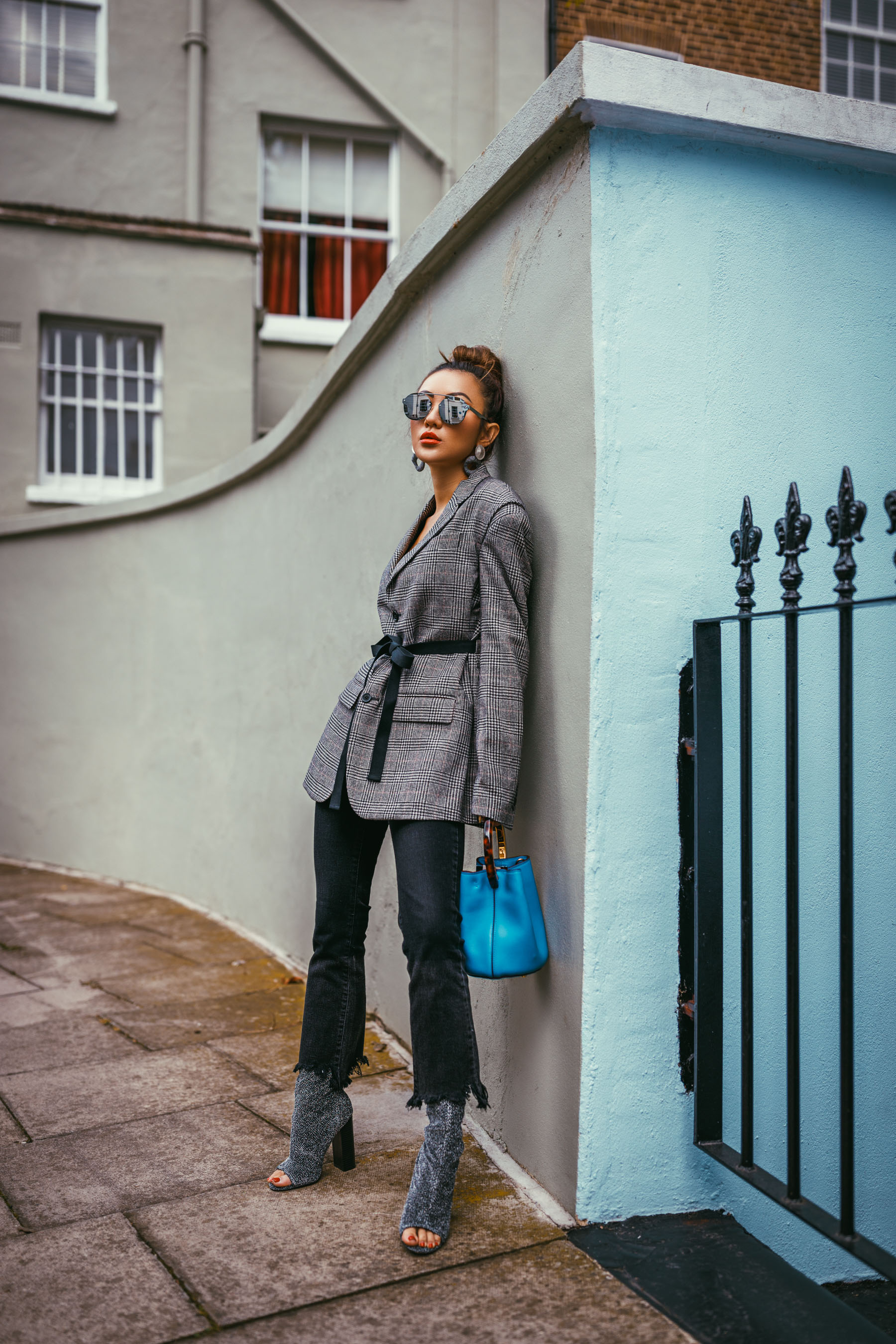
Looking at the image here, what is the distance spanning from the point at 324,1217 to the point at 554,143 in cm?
256

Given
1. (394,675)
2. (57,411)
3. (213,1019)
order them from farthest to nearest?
1. (57,411)
2. (213,1019)
3. (394,675)

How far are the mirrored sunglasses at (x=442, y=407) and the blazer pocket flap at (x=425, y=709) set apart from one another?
687 mm

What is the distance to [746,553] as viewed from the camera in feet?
7.25

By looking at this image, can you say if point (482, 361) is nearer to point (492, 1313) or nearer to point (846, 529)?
point (846, 529)

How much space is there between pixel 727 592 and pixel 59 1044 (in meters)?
2.81

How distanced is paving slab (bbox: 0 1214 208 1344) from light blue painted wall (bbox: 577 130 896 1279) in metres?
0.91

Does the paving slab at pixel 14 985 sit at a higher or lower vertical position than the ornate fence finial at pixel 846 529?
lower

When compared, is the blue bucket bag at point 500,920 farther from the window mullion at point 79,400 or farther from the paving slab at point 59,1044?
the window mullion at point 79,400

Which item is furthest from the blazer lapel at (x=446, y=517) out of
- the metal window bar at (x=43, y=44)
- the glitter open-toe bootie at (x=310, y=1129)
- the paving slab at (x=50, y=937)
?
the metal window bar at (x=43, y=44)

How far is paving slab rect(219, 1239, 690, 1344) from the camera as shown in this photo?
2018 millimetres

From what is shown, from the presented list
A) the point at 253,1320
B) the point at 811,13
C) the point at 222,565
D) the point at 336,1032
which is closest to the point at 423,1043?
the point at 336,1032

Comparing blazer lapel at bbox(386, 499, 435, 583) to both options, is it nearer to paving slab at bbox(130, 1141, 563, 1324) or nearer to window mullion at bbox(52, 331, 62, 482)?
paving slab at bbox(130, 1141, 563, 1324)

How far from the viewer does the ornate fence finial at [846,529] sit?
6.19 ft

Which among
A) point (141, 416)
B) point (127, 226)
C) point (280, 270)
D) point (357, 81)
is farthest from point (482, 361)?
point (357, 81)
